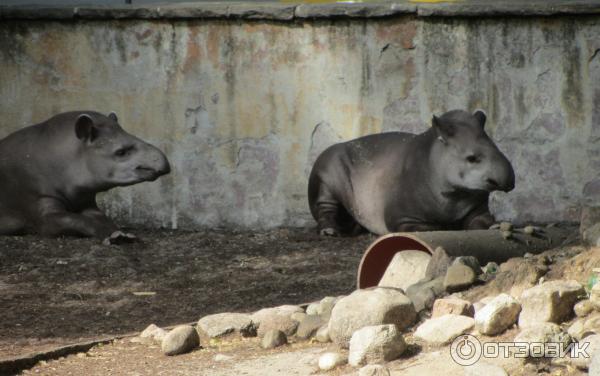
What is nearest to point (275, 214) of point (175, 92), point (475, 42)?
point (175, 92)

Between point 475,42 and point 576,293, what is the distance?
4999mm

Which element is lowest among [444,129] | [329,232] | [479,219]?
[329,232]

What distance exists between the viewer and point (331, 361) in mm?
4648

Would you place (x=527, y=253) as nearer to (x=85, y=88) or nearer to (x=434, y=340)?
(x=434, y=340)

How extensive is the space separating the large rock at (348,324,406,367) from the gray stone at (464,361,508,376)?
1.28 ft

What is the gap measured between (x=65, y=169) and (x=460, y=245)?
446 cm

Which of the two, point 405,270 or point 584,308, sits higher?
point 584,308

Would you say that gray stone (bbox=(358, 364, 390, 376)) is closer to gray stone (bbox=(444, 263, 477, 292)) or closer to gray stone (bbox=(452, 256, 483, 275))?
gray stone (bbox=(444, 263, 477, 292))

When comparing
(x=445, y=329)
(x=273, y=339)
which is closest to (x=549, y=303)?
(x=445, y=329)

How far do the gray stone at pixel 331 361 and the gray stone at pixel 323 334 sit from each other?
380mm

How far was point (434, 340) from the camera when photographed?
15.5 feet

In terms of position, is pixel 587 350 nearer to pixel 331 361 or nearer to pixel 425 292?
pixel 331 361

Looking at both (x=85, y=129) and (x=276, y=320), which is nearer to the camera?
(x=276, y=320)

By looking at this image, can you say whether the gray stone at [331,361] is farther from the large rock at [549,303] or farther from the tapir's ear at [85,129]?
the tapir's ear at [85,129]
